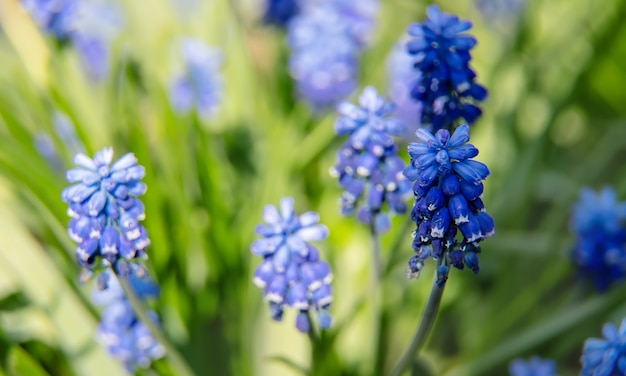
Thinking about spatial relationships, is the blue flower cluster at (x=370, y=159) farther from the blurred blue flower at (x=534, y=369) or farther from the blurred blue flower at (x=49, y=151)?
the blurred blue flower at (x=49, y=151)

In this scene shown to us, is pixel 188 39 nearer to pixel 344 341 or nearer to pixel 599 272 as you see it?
pixel 344 341

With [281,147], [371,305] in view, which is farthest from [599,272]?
[281,147]

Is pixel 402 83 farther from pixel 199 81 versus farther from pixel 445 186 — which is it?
pixel 445 186

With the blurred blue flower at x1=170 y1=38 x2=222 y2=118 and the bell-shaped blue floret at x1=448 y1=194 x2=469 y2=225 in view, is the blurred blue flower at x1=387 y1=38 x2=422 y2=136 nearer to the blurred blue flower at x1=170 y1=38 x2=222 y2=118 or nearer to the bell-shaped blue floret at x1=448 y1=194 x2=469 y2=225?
the blurred blue flower at x1=170 y1=38 x2=222 y2=118

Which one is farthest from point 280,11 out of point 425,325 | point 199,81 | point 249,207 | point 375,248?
point 425,325

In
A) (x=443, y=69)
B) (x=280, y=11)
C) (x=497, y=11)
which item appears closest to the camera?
(x=443, y=69)
